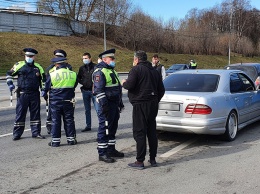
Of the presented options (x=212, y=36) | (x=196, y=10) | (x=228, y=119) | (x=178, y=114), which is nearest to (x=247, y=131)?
(x=228, y=119)

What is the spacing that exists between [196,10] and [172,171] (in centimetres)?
9019

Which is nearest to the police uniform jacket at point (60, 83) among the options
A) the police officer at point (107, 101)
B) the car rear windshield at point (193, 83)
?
the police officer at point (107, 101)

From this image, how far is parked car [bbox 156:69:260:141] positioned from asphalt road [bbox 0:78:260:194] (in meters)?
0.36

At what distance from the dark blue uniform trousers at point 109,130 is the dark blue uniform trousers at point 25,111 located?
218 cm

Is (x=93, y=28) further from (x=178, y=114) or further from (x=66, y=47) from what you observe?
(x=178, y=114)

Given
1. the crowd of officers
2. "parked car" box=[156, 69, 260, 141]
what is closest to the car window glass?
"parked car" box=[156, 69, 260, 141]

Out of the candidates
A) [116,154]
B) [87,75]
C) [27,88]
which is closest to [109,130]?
[116,154]

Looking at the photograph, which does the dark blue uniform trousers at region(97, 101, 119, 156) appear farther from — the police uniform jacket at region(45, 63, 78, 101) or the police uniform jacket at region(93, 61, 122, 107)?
the police uniform jacket at region(45, 63, 78, 101)

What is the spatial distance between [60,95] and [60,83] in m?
0.22

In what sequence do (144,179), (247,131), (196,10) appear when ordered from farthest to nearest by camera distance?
(196,10) → (247,131) → (144,179)

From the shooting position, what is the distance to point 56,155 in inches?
243

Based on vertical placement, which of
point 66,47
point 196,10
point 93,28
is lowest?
point 66,47

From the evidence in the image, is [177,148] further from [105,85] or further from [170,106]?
[105,85]

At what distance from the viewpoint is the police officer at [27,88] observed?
730cm
